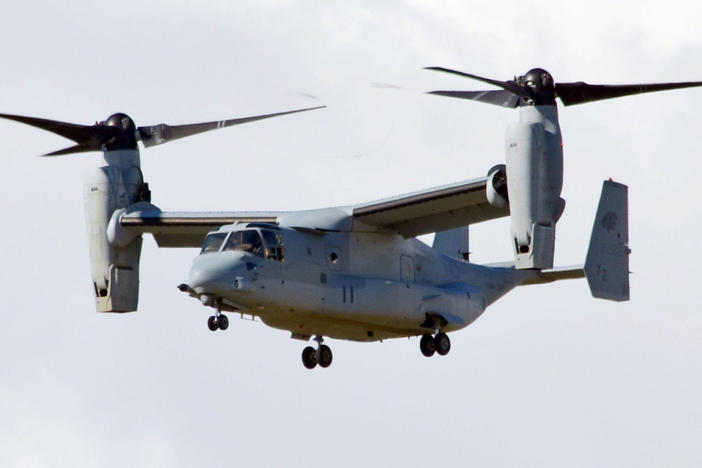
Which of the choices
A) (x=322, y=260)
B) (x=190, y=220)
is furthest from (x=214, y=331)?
(x=190, y=220)

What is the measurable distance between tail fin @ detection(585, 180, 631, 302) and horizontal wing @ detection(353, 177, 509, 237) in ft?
Answer: 5.72

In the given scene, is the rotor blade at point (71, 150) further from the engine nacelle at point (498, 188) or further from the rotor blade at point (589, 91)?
the rotor blade at point (589, 91)

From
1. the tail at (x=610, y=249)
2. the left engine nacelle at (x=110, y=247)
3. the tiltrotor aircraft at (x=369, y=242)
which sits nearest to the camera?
the tiltrotor aircraft at (x=369, y=242)

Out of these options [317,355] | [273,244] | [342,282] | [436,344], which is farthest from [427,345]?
[273,244]

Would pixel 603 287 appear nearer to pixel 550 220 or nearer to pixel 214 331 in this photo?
pixel 550 220

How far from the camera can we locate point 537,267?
106 ft

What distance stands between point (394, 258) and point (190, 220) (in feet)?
14.9

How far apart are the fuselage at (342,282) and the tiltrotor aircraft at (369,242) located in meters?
0.03

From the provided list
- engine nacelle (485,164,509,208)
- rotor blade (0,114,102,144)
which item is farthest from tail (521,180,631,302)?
rotor blade (0,114,102,144)

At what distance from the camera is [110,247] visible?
3875cm

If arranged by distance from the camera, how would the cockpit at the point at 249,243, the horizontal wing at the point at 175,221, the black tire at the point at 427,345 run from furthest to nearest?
1. the horizontal wing at the point at 175,221
2. the black tire at the point at 427,345
3. the cockpit at the point at 249,243

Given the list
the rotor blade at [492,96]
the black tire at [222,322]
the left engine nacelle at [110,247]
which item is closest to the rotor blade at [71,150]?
the left engine nacelle at [110,247]

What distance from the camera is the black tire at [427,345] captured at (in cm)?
3644

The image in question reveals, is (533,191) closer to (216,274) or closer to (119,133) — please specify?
(216,274)
